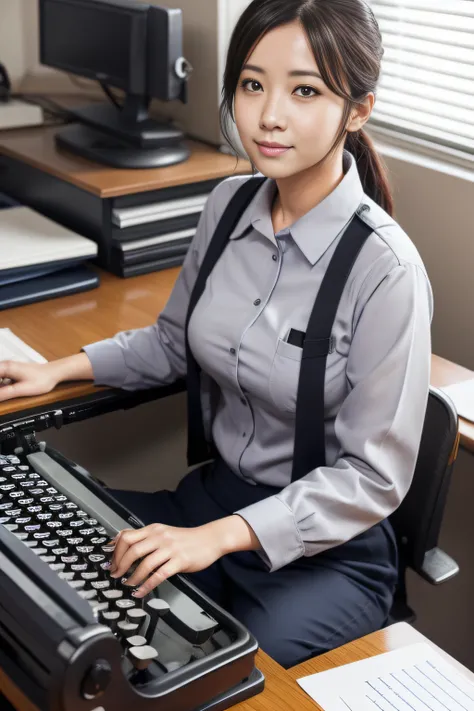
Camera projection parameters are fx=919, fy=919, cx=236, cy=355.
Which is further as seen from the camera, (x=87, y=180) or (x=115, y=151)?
(x=115, y=151)

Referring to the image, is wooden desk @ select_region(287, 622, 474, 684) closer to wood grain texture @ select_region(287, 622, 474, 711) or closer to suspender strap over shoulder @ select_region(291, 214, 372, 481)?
wood grain texture @ select_region(287, 622, 474, 711)

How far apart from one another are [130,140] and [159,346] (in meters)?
0.72

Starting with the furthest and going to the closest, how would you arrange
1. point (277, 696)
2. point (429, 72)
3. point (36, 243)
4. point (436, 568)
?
1. point (429, 72)
2. point (36, 243)
3. point (436, 568)
4. point (277, 696)

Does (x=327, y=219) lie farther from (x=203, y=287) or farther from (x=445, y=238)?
(x=445, y=238)

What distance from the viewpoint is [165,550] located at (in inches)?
42.7

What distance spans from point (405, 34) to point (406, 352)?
3.64ft

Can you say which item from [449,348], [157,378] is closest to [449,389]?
[449,348]

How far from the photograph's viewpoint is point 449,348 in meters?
1.95

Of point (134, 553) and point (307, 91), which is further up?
point (307, 91)

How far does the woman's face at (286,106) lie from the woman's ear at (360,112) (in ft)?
0.14

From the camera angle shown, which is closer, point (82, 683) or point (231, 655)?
point (82, 683)

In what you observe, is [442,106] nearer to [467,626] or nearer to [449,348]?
[449,348]

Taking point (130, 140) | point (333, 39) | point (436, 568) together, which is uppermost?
point (333, 39)

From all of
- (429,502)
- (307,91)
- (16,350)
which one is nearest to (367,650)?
(429,502)
